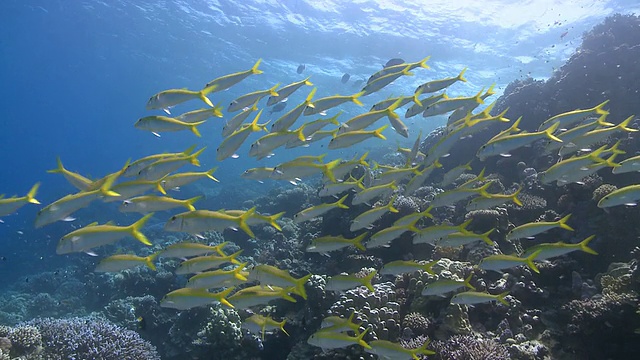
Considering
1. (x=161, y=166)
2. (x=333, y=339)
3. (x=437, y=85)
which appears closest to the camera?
(x=333, y=339)

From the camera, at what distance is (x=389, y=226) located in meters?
8.60

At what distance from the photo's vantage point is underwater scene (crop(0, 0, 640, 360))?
482 centimetres

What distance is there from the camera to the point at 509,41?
82.8 feet

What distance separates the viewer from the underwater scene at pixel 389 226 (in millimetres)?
4820

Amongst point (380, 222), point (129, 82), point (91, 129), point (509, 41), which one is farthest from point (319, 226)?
point (91, 129)

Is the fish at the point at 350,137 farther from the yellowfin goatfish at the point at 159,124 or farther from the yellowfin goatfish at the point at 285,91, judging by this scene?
the yellowfin goatfish at the point at 159,124

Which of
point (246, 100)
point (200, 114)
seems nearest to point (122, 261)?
point (200, 114)

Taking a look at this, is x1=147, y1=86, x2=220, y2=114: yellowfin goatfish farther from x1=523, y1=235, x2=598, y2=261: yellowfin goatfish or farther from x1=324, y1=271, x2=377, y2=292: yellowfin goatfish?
x1=523, y1=235, x2=598, y2=261: yellowfin goatfish

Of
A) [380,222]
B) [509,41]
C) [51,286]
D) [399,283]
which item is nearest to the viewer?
[399,283]

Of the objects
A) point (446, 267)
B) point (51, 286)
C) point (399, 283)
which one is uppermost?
point (446, 267)

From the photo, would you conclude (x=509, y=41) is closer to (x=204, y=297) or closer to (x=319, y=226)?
(x=319, y=226)

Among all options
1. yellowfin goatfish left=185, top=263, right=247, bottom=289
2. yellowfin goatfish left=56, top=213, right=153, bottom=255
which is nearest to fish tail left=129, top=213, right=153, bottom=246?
yellowfin goatfish left=56, top=213, right=153, bottom=255

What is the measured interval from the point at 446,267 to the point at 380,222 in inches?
103

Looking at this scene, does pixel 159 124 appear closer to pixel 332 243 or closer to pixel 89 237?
pixel 89 237
